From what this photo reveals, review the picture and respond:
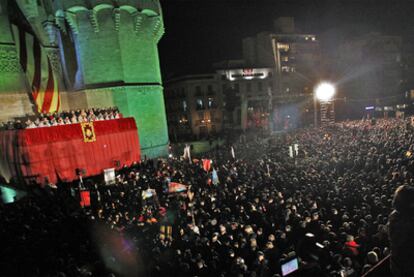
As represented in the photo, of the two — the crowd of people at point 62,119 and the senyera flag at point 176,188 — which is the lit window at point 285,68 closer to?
the crowd of people at point 62,119

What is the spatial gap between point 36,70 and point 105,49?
16.3 ft

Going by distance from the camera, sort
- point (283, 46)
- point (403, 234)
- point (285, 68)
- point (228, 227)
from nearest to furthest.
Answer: point (403, 234), point (228, 227), point (283, 46), point (285, 68)

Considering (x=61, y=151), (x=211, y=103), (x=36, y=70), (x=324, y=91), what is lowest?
(x=61, y=151)

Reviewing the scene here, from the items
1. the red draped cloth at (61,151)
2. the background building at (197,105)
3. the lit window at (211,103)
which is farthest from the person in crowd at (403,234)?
the lit window at (211,103)

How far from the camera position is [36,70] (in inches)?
723

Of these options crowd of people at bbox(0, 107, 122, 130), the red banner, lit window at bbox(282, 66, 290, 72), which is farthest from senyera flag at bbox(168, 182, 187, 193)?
lit window at bbox(282, 66, 290, 72)

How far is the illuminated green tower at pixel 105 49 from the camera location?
1983cm

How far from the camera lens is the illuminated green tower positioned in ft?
65.1

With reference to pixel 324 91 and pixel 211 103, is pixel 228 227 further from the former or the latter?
pixel 211 103

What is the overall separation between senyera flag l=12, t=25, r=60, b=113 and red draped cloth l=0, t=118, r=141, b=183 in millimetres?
4134

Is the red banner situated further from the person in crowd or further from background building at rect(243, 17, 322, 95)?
background building at rect(243, 17, 322, 95)

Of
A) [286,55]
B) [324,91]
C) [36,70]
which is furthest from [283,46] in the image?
[36,70]

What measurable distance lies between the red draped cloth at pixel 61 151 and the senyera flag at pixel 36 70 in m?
4.13

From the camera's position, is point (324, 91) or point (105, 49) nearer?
point (105, 49)
